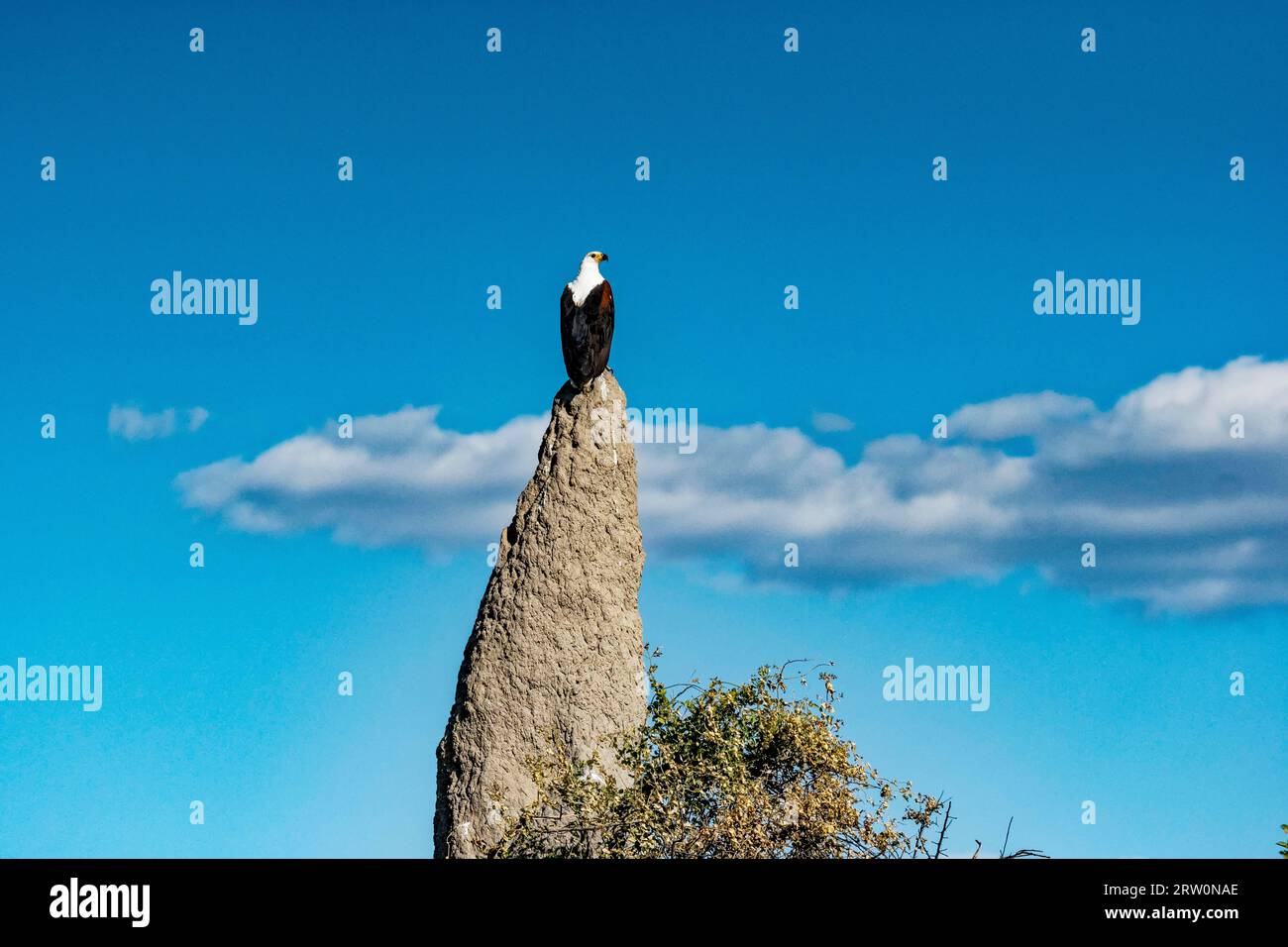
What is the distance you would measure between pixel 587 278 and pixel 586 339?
1.03m

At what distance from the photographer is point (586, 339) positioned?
731 inches

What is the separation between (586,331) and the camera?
1859 centimetres

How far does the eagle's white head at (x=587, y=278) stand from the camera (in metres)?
18.9

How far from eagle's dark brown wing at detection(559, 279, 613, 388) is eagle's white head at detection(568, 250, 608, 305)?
0.16 meters

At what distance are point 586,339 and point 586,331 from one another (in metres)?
0.11

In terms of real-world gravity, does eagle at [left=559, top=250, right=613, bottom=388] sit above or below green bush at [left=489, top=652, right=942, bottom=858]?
above

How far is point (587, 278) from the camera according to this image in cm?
1916

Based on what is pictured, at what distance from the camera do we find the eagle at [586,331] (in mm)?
18562

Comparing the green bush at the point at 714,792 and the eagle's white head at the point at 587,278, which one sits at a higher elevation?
the eagle's white head at the point at 587,278

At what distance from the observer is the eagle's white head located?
62.0 feet

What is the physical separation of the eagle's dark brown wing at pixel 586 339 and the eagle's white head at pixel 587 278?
156 mm

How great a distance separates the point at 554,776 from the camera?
671 inches
